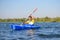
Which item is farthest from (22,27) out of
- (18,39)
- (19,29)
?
(18,39)

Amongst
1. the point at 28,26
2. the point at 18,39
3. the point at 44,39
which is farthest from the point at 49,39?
the point at 28,26

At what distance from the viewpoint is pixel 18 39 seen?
26.9 metres

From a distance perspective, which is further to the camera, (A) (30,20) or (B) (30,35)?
(A) (30,20)

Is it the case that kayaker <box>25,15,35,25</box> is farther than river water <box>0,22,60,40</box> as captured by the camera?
Yes

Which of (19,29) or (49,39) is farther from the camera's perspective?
(19,29)

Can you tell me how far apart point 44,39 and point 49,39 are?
54 centimetres

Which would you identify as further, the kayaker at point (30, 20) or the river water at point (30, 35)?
the kayaker at point (30, 20)

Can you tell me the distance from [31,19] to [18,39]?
15989mm

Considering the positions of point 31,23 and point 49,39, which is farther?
point 31,23

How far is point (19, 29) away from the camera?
42.2 m

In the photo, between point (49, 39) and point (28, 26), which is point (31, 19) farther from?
point (49, 39)

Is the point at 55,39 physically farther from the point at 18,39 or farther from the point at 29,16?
the point at 29,16

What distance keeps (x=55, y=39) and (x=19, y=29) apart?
1614cm

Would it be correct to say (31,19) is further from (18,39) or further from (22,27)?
(18,39)
